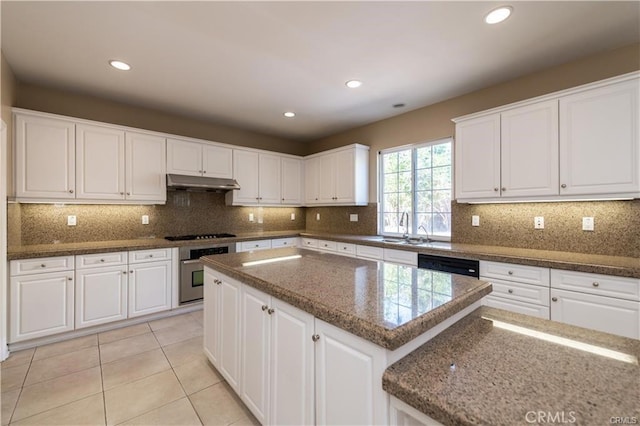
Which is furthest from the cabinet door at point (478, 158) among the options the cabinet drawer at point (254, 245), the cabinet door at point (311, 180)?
the cabinet drawer at point (254, 245)

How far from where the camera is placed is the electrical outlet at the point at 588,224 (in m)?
2.36

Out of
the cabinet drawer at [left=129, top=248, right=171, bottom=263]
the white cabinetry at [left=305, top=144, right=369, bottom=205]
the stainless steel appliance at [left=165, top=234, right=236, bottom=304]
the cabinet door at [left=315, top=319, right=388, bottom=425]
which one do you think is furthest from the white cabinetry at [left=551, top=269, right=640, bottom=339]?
the cabinet drawer at [left=129, top=248, right=171, bottom=263]

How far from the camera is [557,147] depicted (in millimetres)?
2326

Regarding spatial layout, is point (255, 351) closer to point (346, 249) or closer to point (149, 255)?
point (149, 255)

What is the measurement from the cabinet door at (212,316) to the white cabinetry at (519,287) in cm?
228

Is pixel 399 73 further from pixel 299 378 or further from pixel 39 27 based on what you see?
pixel 39 27

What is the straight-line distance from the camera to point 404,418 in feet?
2.84

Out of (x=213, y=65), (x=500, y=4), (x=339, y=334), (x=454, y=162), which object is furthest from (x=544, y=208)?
(x=213, y=65)

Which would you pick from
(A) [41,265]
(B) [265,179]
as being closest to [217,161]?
(B) [265,179]

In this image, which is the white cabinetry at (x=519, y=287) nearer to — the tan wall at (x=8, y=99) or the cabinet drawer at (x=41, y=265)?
the cabinet drawer at (x=41, y=265)

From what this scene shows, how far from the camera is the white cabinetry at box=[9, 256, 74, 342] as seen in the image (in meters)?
2.42

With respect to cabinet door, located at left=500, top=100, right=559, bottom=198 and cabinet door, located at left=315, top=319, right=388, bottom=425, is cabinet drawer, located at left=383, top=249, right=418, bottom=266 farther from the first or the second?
cabinet door, located at left=315, top=319, right=388, bottom=425

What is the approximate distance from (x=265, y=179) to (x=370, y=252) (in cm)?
214

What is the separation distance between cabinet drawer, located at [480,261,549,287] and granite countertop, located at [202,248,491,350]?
1132 mm
